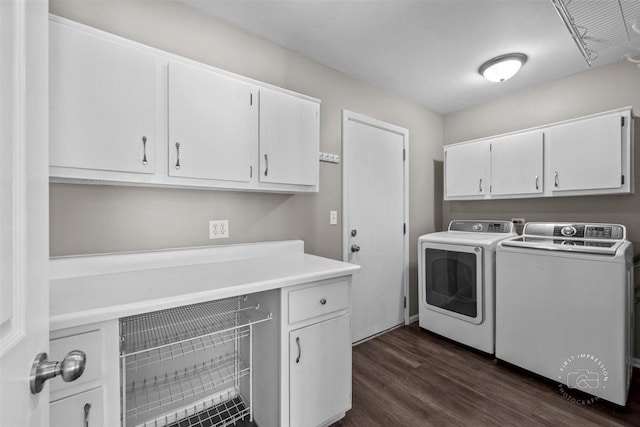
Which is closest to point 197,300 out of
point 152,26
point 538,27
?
point 152,26

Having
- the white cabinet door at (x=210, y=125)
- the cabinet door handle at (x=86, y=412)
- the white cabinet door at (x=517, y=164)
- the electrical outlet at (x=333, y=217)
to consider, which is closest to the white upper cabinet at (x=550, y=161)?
the white cabinet door at (x=517, y=164)

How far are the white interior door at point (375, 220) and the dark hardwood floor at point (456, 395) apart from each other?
44cm

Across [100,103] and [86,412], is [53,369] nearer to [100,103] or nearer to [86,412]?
[86,412]

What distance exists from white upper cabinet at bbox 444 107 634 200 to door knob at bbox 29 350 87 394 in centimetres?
321

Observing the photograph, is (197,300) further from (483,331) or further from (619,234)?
(619,234)

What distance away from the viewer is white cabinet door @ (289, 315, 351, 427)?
4.69 ft

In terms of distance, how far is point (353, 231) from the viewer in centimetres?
261

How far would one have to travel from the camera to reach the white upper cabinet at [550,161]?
6.84 feet

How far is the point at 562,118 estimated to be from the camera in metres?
2.60

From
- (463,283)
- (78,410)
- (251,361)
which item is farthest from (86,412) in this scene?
(463,283)

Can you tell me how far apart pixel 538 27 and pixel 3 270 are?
9.38 feet

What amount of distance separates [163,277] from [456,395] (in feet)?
6.76

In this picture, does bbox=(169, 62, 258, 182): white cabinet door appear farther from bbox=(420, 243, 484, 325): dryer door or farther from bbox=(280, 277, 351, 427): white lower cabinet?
bbox=(420, 243, 484, 325): dryer door

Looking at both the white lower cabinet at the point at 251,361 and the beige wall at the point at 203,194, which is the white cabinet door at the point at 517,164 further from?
the white lower cabinet at the point at 251,361
